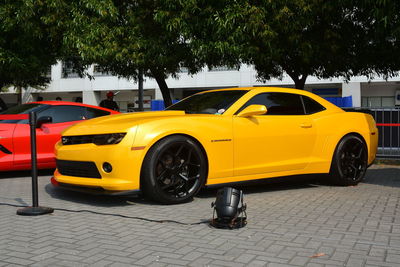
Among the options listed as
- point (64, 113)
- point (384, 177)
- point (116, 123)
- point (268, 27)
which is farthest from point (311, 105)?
point (268, 27)

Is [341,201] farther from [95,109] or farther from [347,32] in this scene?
[347,32]

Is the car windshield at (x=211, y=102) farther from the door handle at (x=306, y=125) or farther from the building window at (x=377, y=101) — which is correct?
the building window at (x=377, y=101)

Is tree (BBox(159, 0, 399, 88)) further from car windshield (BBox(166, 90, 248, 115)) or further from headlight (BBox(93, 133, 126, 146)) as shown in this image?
headlight (BBox(93, 133, 126, 146))

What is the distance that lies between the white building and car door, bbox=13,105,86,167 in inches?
917

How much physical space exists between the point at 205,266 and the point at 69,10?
10.5 m

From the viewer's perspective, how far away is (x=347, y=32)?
14.0m

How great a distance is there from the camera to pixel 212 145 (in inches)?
232

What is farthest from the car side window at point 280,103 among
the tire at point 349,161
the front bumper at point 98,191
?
the front bumper at point 98,191

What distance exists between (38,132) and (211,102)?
3.44 m

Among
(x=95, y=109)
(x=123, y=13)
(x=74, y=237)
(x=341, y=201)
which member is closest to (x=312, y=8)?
(x=123, y=13)

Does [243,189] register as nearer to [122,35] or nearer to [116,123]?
[116,123]

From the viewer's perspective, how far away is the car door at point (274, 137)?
6156 mm

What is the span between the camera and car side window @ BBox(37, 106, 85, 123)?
28.3 feet

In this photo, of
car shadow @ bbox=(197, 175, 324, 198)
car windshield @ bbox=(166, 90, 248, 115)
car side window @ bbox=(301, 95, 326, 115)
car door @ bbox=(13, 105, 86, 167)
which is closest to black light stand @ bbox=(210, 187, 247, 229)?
car shadow @ bbox=(197, 175, 324, 198)
